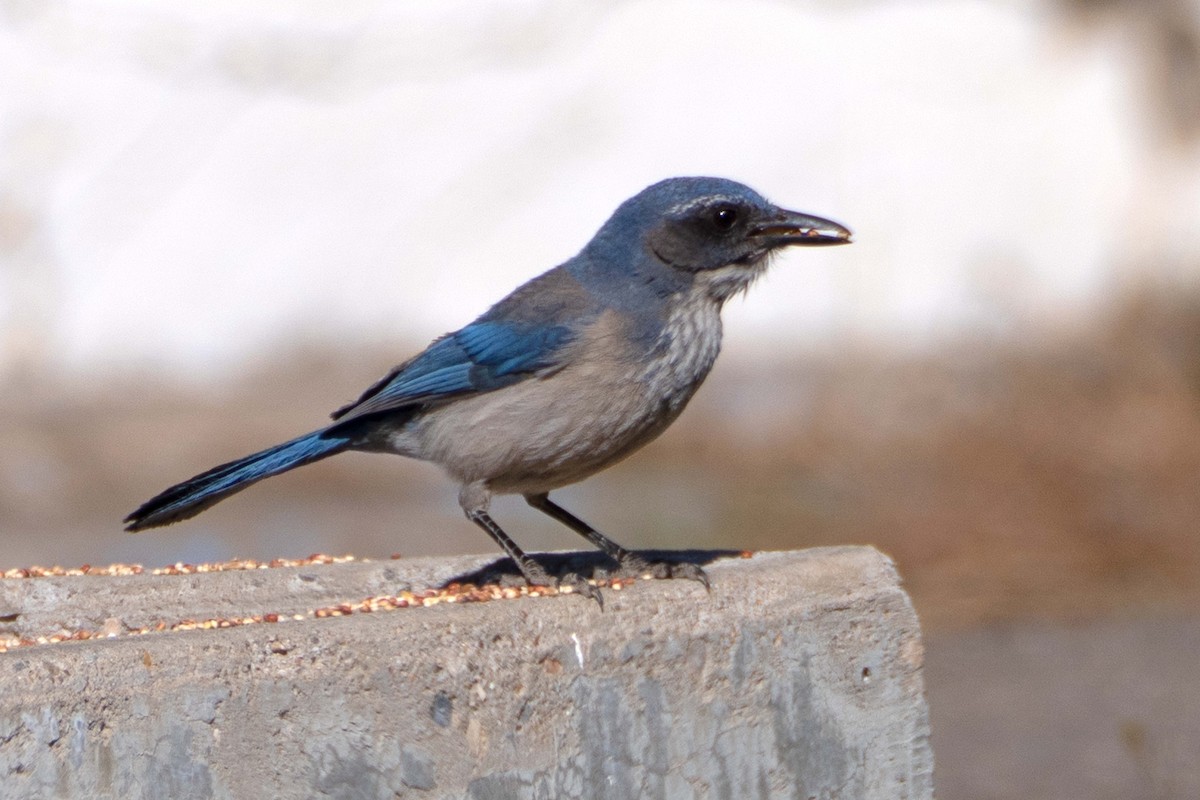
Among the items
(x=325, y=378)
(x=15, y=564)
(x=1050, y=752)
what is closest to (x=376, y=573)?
(x=1050, y=752)

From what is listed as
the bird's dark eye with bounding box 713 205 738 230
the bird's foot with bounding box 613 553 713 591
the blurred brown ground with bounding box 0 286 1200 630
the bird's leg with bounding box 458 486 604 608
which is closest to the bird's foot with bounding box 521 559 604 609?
the bird's leg with bounding box 458 486 604 608

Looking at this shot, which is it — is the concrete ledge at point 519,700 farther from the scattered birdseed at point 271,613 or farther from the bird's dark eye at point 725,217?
the bird's dark eye at point 725,217

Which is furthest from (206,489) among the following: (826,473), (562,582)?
(826,473)

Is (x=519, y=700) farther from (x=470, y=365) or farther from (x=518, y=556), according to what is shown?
(x=470, y=365)

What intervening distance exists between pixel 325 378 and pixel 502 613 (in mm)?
8766

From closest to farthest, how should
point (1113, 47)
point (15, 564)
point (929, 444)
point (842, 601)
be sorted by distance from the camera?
point (842, 601) < point (15, 564) < point (929, 444) < point (1113, 47)

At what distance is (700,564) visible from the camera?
471 centimetres

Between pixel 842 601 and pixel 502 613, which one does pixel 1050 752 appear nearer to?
pixel 842 601

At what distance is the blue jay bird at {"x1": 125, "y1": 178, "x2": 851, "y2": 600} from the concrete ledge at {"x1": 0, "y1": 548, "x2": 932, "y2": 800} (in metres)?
0.55

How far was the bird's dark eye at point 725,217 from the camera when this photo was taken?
513 centimetres

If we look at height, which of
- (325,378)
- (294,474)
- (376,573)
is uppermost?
(325,378)

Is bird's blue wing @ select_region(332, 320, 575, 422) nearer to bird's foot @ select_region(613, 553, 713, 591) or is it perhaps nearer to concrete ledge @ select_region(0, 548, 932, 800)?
bird's foot @ select_region(613, 553, 713, 591)

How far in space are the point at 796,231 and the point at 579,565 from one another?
44.0 inches

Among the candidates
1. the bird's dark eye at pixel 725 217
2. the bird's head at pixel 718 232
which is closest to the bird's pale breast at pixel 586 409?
the bird's head at pixel 718 232
